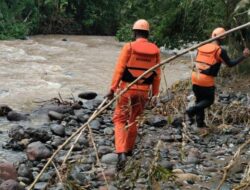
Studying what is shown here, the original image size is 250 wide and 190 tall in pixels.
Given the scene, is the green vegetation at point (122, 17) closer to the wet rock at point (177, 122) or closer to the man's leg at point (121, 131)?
the wet rock at point (177, 122)

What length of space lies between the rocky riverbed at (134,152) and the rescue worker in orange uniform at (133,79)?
24 cm

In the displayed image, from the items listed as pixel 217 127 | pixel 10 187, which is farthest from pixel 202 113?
pixel 10 187

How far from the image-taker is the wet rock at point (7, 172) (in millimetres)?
5641

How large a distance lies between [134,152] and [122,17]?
63.5 feet

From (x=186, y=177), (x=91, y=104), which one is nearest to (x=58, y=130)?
(x=91, y=104)

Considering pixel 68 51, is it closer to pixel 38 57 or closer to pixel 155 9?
pixel 38 57

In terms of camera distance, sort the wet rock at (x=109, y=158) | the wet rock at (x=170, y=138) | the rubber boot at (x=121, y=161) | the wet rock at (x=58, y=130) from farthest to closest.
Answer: the wet rock at (x=58, y=130)
the wet rock at (x=170, y=138)
the wet rock at (x=109, y=158)
the rubber boot at (x=121, y=161)

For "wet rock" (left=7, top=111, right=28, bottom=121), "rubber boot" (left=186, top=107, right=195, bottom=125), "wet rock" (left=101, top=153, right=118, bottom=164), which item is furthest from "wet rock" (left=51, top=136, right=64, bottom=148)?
"rubber boot" (left=186, top=107, right=195, bottom=125)

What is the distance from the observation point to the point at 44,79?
1354 centimetres

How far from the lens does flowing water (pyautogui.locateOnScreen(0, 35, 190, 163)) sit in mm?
11564

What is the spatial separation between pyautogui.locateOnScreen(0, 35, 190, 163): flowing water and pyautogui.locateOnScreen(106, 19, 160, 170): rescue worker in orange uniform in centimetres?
182

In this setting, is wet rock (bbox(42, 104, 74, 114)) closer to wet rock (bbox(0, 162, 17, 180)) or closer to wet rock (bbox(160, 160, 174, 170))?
wet rock (bbox(160, 160, 174, 170))

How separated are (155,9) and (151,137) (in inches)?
339

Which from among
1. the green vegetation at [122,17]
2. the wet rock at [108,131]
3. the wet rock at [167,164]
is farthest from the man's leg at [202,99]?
the wet rock at [167,164]
